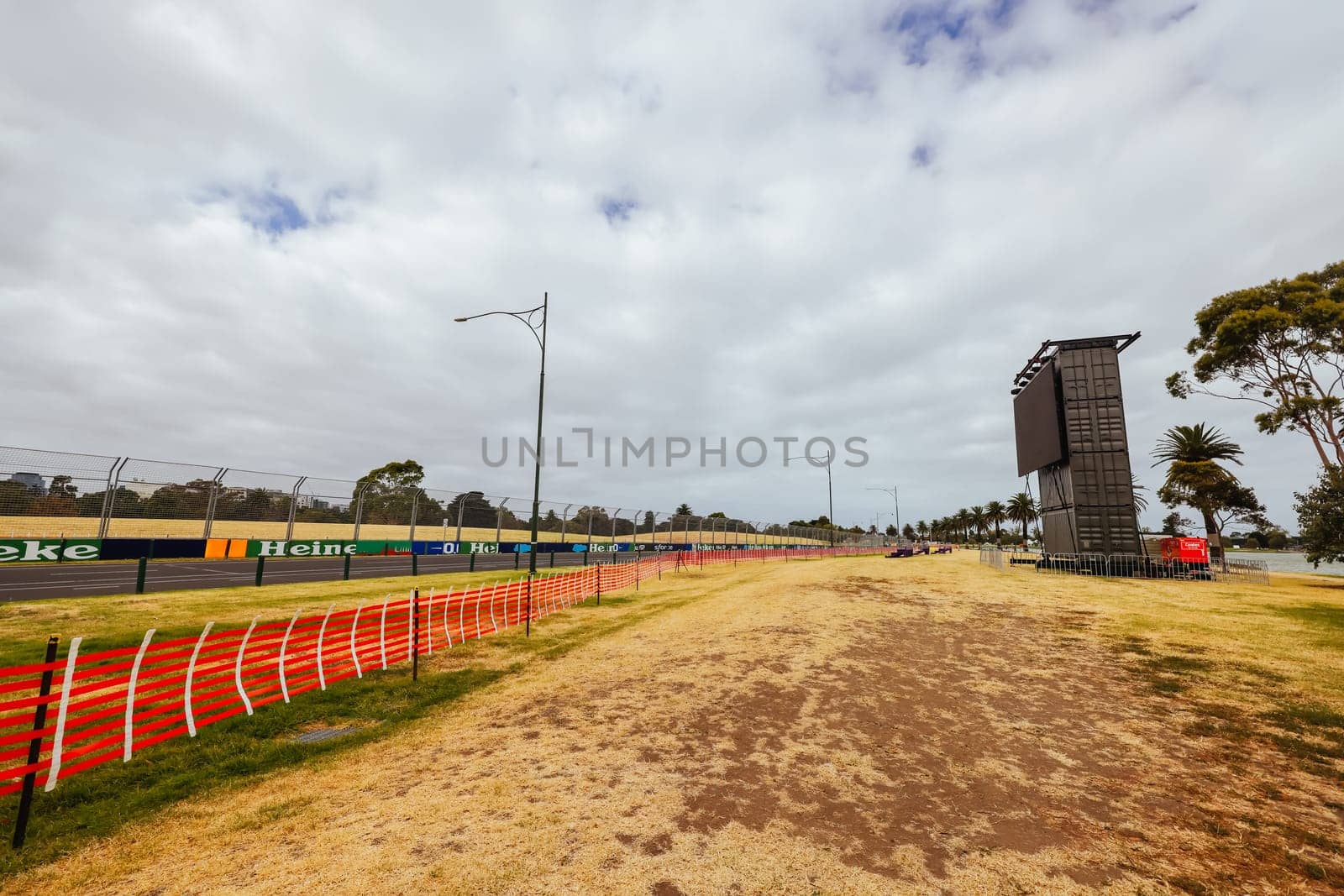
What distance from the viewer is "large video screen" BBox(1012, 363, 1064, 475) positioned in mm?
32875

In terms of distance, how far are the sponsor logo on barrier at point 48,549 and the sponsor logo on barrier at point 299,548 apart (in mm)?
5404

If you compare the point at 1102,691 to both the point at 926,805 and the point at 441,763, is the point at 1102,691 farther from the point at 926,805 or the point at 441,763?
the point at 441,763

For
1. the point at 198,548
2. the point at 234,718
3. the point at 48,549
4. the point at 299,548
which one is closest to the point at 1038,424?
the point at 234,718

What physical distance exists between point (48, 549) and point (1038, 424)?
50.9m

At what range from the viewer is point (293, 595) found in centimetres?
1656

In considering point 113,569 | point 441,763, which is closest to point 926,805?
point 441,763

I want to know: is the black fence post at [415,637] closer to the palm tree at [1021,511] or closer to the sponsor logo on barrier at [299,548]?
the sponsor logo on barrier at [299,548]

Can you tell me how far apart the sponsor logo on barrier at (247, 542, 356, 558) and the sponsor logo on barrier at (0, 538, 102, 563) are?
17.7 ft

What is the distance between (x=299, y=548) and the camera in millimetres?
27422

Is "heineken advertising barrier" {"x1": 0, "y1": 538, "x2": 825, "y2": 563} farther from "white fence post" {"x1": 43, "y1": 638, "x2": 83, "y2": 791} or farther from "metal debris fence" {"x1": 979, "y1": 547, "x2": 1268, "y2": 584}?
"metal debris fence" {"x1": 979, "y1": 547, "x2": 1268, "y2": 584}

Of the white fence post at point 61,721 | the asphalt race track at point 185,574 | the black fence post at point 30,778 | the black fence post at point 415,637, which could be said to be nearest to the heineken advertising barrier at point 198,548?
the asphalt race track at point 185,574

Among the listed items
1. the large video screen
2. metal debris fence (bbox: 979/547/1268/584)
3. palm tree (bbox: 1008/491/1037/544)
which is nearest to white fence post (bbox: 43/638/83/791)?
metal debris fence (bbox: 979/547/1268/584)

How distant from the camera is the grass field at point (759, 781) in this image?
4012mm

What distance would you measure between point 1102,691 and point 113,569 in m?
33.4
